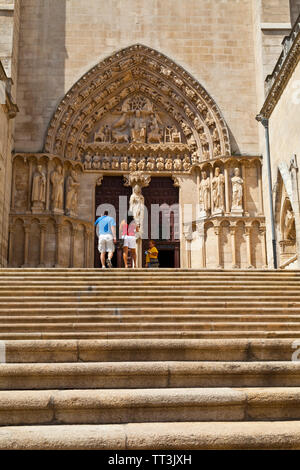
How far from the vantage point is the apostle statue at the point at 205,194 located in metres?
15.2

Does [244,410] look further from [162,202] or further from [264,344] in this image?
[162,202]

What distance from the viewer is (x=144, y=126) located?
53.0 feet

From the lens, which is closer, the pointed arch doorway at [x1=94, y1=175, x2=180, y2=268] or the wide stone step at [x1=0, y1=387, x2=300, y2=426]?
the wide stone step at [x1=0, y1=387, x2=300, y2=426]

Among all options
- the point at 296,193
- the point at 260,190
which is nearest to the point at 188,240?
the point at 260,190

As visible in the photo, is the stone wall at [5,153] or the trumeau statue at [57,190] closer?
the stone wall at [5,153]

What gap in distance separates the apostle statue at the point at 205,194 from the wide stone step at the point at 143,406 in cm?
1121

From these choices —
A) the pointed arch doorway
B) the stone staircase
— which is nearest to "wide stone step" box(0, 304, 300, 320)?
the stone staircase

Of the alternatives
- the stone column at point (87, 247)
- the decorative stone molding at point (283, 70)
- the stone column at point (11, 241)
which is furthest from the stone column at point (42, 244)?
the decorative stone molding at point (283, 70)

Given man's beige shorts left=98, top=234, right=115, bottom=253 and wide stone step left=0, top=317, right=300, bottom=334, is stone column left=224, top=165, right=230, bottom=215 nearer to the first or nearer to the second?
man's beige shorts left=98, top=234, right=115, bottom=253

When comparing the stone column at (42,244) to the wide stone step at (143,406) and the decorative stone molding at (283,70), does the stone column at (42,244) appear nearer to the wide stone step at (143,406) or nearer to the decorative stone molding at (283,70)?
the decorative stone molding at (283,70)

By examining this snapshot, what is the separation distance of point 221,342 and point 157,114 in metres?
12.4

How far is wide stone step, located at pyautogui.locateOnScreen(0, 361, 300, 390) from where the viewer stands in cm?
442

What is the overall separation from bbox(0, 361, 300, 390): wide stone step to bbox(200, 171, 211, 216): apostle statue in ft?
35.5

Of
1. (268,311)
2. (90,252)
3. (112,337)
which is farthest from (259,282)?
(90,252)
